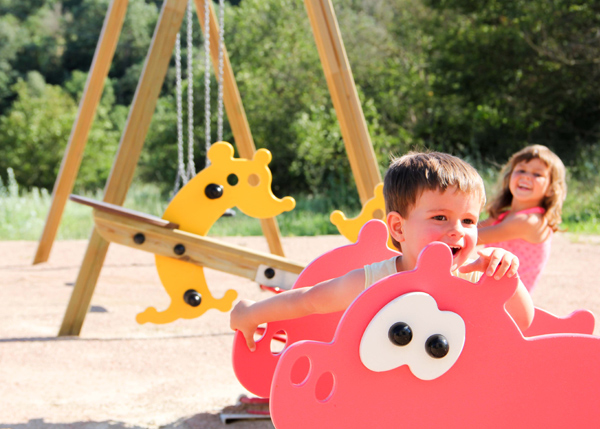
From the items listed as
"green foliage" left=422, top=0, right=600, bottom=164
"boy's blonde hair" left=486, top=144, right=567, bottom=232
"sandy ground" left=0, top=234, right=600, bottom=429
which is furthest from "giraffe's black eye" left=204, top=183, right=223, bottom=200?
"green foliage" left=422, top=0, right=600, bottom=164

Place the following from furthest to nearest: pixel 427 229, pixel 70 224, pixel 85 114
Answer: pixel 70 224
pixel 85 114
pixel 427 229

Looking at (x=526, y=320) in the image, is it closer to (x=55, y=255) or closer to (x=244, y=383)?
(x=244, y=383)

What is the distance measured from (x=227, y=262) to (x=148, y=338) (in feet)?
2.86

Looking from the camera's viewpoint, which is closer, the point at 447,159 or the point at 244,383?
the point at 447,159

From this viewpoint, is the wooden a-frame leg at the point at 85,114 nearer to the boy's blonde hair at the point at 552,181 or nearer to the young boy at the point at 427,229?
the boy's blonde hair at the point at 552,181

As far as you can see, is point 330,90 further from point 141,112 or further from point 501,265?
point 501,265

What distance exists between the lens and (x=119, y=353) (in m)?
2.86

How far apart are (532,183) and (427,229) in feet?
5.03

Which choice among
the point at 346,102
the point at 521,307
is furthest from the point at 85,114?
the point at 521,307

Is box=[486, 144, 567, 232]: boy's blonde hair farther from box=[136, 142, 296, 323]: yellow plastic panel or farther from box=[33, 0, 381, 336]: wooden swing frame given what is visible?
box=[136, 142, 296, 323]: yellow plastic panel

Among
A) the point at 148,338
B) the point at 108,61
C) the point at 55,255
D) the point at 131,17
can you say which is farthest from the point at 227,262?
the point at 131,17

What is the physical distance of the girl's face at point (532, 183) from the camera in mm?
2574

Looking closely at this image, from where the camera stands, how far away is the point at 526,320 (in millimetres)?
1416

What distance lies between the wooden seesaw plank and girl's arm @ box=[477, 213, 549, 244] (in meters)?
0.84
